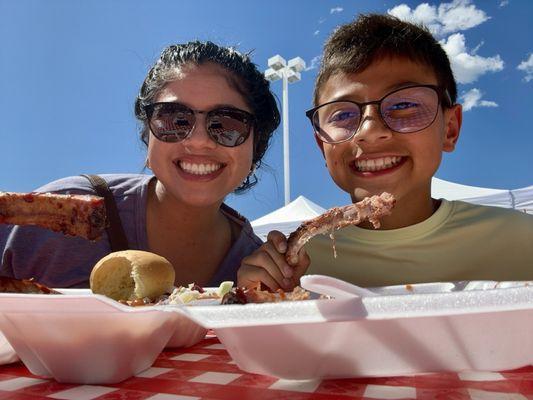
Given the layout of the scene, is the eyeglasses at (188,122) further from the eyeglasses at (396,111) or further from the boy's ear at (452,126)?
the boy's ear at (452,126)

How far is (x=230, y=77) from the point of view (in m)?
3.13

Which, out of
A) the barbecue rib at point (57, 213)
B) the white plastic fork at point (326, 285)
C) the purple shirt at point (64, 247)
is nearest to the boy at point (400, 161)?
the purple shirt at point (64, 247)

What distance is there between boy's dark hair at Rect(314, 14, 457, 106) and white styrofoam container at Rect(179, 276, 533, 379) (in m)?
2.26

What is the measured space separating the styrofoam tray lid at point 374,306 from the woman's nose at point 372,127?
1.98m

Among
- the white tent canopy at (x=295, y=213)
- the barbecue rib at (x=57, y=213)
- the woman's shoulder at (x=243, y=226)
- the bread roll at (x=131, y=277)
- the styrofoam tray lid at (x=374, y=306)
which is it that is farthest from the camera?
the white tent canopy at (x=295, y=213)

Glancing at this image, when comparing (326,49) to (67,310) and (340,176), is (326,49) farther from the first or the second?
(67,310)

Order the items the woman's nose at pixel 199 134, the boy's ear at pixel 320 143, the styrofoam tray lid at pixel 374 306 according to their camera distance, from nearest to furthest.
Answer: the styrofoam tray lid at pixel 374 306, the woman's nose at pixel 199 134, the boy's ear at pixel 320 143

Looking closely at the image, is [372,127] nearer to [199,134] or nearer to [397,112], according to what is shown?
[397,112]

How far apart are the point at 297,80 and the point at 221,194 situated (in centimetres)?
1777

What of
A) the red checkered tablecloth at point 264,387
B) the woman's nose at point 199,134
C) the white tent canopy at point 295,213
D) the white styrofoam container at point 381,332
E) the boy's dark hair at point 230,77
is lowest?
the white tent canopy at point 295,213

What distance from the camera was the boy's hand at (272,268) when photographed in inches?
76.7

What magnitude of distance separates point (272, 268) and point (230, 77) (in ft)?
5.52

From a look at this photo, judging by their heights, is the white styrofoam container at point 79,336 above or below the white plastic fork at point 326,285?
below

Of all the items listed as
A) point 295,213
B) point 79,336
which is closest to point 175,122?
point 79,336
